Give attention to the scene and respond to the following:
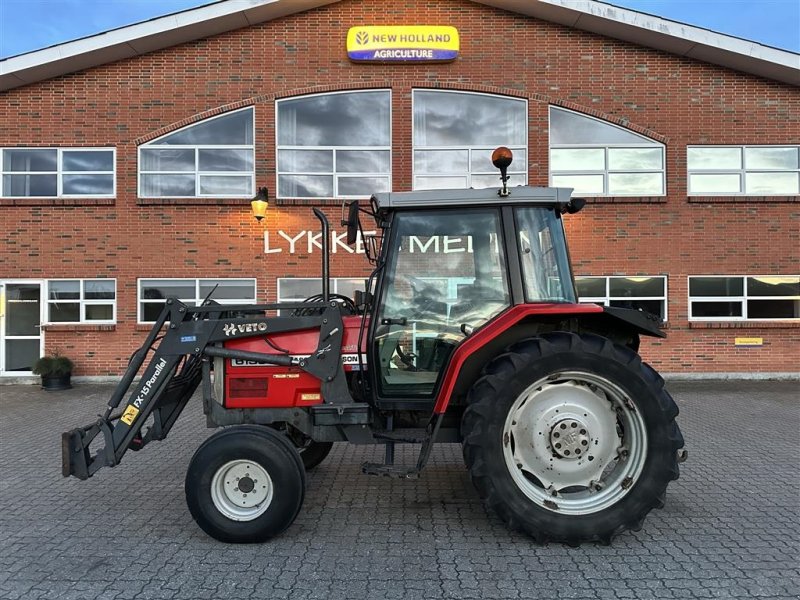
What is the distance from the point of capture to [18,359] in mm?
10070

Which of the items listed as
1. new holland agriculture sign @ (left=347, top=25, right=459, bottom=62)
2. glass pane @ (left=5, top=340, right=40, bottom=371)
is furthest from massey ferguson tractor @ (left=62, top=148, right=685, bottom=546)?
glass pane @ (left=5, top=340, right=40, bottom=371)

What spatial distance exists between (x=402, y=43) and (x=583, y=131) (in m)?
3.81

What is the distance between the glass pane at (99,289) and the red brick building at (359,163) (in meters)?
0.04

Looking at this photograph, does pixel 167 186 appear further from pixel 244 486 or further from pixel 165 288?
pixel 244 486

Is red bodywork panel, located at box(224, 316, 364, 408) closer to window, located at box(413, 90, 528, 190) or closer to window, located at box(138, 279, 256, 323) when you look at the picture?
window, located at box(138, 279, 256, 323)

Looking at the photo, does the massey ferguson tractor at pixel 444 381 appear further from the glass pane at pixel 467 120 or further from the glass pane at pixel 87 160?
the glass pane at pixel 87 160

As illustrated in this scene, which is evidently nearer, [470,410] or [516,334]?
[470,410]

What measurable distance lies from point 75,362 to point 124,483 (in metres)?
6.39

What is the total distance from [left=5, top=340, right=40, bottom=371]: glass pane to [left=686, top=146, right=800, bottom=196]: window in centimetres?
1293

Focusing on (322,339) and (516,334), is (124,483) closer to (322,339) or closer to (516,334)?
(322,339)

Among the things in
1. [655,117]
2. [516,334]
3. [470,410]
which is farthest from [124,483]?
[655,117]

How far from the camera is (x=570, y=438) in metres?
3.44

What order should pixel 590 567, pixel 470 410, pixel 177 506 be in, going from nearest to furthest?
pixel 590 567
pixel 470 410
pixel 177 506

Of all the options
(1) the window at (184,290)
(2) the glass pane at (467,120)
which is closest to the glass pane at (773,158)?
(2) the glass pane at (467,120)
